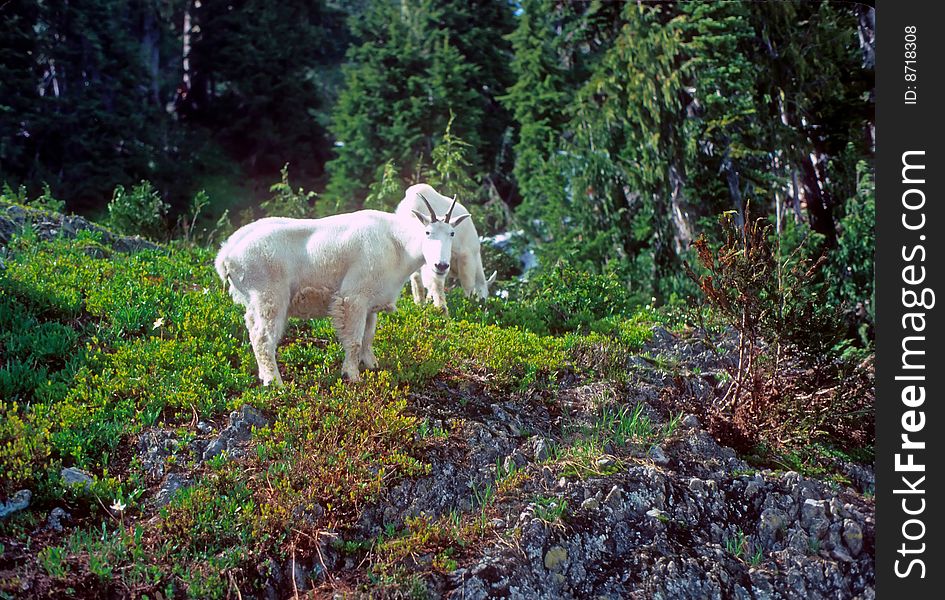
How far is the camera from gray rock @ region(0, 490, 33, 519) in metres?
4.66

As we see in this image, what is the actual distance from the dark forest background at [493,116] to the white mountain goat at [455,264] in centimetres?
306

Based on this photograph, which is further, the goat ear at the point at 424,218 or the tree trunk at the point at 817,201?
the tree trunk at the point at 817,201

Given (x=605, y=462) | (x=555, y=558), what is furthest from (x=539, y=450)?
(x=555, y=558)

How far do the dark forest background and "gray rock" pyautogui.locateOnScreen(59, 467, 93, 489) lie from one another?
4707 mm

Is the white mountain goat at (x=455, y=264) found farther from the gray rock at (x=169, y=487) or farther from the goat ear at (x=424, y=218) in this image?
the gray rock at (x=169, y=487)

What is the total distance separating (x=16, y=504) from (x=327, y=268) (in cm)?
272

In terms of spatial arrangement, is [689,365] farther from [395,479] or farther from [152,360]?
[152,360]

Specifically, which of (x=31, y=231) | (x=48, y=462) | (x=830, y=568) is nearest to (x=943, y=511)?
(x=830, y=568)

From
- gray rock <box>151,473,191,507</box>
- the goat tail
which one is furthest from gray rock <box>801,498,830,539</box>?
→ the goat tail

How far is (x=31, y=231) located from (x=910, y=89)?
9.22 meters

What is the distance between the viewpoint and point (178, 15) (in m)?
27.0

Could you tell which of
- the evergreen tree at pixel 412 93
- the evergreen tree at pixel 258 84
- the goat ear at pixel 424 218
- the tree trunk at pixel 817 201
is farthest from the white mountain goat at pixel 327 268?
the evergreen tree at pixel 258 84

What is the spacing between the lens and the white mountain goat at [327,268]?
617cm

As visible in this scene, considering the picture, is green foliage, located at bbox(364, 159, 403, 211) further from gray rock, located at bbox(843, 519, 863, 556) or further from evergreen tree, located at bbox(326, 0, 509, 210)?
gray rock, located at bbox(843, 519, 863, 556)
